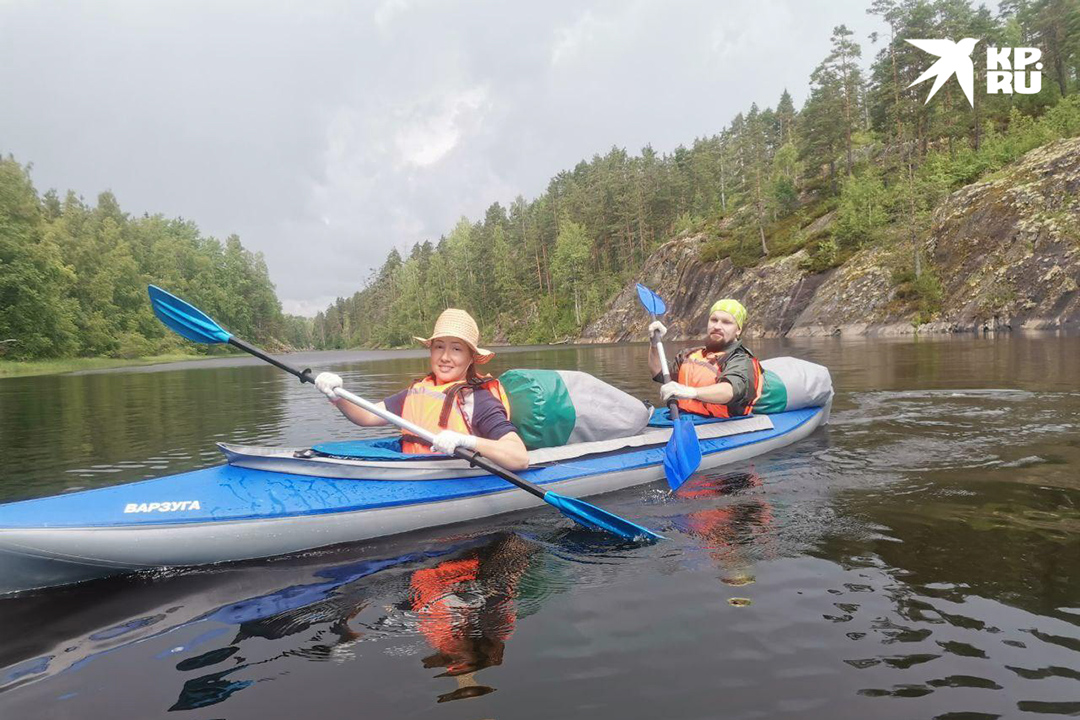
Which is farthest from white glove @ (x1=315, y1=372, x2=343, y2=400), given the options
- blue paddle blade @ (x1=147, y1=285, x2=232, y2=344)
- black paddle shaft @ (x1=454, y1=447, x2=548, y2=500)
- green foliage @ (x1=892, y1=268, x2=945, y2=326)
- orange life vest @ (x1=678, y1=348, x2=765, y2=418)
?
green foliage @ (x1=892, y1=268, x2=945, y2=326)

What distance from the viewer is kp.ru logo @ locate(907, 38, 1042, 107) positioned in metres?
→ 45.8

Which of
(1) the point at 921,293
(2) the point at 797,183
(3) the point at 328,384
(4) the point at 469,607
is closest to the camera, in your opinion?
(4) the point at 469,607

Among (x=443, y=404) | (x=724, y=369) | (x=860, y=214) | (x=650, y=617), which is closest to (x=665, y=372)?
(x=724, y=369)

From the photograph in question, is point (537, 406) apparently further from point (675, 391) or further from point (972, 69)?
point (972, 69)

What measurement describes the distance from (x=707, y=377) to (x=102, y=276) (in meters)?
57.5

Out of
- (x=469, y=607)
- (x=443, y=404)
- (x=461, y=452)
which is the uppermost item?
(x=443, y=404)

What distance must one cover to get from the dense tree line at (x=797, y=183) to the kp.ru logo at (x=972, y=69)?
79 cm

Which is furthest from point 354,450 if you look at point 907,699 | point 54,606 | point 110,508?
point 907,699

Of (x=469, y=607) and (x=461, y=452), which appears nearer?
(x=469, y=607)

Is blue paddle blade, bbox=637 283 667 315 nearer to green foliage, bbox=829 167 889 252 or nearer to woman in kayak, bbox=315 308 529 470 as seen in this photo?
woman in kayak, bbox=315 308 529 470

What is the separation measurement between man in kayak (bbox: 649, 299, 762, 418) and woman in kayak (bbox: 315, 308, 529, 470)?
3.06 metres

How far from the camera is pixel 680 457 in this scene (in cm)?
614

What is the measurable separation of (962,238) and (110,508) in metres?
41.0

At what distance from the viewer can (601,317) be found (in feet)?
206
